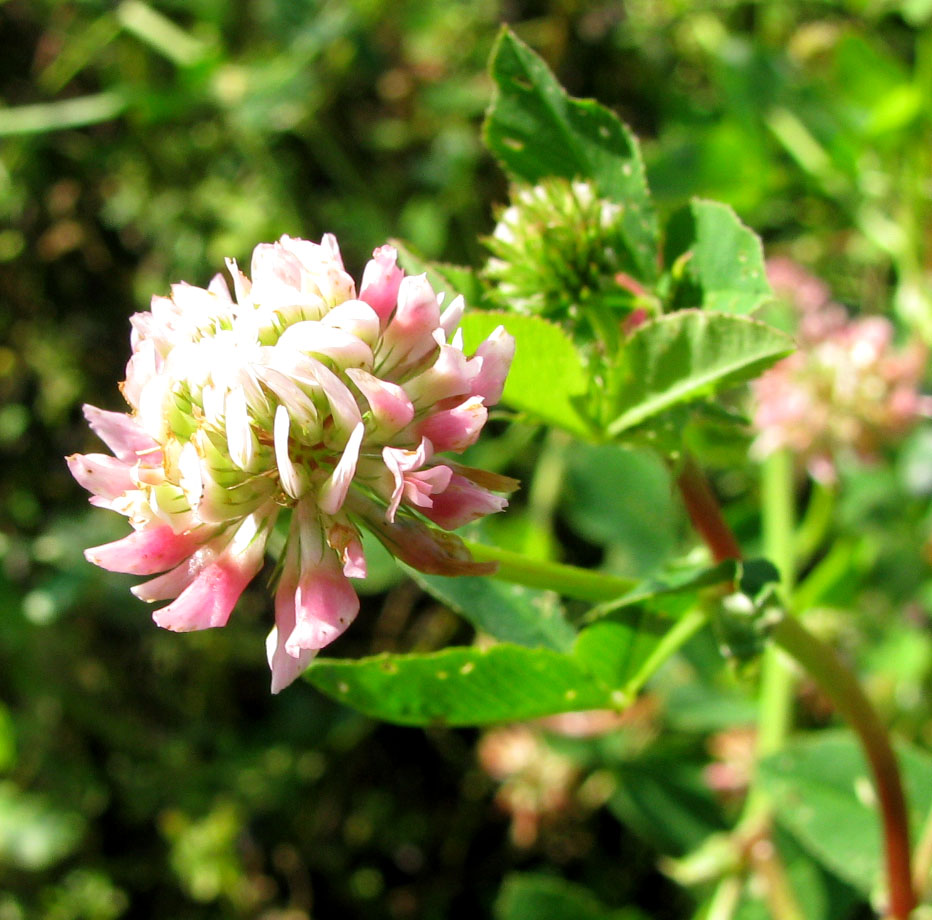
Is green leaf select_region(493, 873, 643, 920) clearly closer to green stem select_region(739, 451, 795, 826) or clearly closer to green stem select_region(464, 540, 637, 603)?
green stem select_region(739, 451, 795, 826)

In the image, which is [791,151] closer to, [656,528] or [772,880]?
[656,528]

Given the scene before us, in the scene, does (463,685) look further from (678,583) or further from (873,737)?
(873,737)

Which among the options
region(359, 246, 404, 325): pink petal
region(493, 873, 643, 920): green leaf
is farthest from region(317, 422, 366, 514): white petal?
region(493, 873, 643, 920): green leaf

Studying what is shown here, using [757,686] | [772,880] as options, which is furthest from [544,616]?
[757,686]

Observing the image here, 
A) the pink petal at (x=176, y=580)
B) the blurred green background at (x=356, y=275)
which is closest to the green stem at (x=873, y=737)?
the pink petal at (x=176, y=580)

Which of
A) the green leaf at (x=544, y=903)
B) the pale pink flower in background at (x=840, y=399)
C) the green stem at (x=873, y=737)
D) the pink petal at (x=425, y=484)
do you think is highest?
the pink petal at (x=425, y=484)

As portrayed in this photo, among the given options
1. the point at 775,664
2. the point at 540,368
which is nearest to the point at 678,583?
the point at 540,368

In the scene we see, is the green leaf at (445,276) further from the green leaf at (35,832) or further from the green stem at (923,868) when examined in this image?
the green leaf at (35,832)
